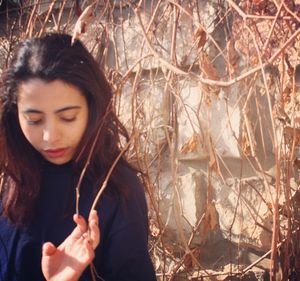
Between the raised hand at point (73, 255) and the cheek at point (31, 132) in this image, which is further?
the cheek at point (31, 132)

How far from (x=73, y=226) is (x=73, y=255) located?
0.24 metres

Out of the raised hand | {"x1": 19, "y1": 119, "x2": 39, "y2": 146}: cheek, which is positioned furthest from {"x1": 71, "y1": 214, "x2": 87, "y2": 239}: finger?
{"x1": 19, "y1": 119, "x2": 39, "y2": 146}: cheek

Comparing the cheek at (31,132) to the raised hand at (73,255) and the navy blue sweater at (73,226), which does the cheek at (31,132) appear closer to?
the navy blue sweater at (73,226)

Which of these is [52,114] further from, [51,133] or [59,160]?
[59,160]

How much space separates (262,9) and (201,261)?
1.00 meters

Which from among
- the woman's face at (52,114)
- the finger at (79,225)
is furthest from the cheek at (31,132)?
the finger at (79,225)

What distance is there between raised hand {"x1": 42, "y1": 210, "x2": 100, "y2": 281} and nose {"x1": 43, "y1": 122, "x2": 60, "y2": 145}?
23 centimetres

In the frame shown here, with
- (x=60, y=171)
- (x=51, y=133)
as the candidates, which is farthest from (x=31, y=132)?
(x=60, y=171)

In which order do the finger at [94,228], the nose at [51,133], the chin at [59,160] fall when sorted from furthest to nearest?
the chin at [59,160] < the nose at [51,133] < the finger at [94,228]

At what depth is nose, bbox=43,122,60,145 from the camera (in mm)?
1166

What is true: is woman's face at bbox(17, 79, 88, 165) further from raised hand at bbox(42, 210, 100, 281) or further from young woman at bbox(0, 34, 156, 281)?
raised hand at bbox(42, 210, 100, 281)

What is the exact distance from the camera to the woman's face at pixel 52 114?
46.1 inches

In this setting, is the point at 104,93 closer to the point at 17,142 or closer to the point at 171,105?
the point at 17,142

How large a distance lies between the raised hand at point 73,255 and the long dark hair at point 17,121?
0.20 metres
